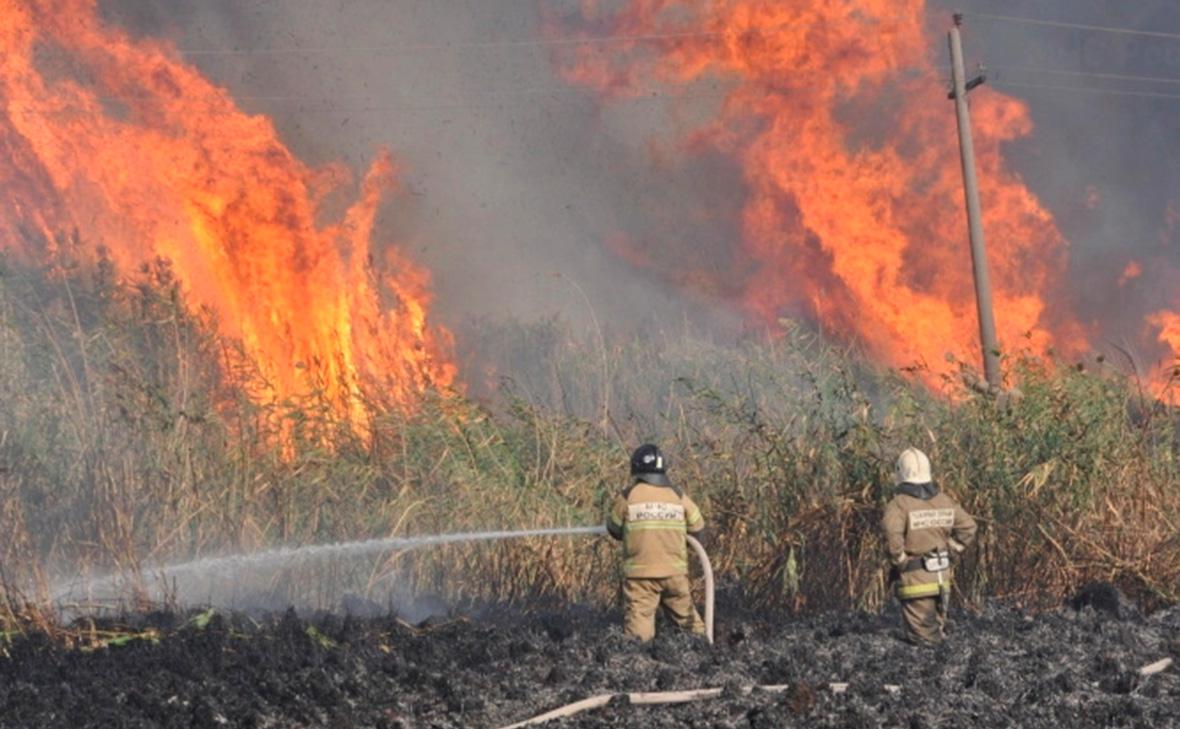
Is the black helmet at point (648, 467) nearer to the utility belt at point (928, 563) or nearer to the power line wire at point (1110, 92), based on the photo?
the utility belt at point (928, 563)

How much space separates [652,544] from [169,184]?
41.9 ft

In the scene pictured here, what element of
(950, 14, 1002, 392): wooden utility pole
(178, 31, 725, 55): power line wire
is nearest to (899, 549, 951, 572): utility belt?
(950, 14, 1002, 392): wooden utility pole

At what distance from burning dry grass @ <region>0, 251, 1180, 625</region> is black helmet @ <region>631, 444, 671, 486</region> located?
1.24 meters

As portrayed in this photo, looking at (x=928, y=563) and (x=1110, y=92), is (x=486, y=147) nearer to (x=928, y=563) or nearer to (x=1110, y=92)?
(x=1110, y=92)

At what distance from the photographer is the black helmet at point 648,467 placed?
30.3 feet

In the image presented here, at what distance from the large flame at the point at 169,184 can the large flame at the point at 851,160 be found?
8.76 meters

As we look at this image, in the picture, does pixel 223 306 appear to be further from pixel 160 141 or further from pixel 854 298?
pixel 854 298

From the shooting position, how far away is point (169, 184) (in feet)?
64.9

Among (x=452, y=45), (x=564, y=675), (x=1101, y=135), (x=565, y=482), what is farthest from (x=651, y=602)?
(x=1101, y=135)

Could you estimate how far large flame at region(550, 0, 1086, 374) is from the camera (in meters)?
27.0

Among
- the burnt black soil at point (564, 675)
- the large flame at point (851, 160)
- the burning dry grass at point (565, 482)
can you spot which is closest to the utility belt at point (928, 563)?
the burnt black soil at point (564, 675)

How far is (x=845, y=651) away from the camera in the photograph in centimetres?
863

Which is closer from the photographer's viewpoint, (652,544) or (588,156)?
(652,544)

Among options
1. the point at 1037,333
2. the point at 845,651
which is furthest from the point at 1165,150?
the point at 845,651
